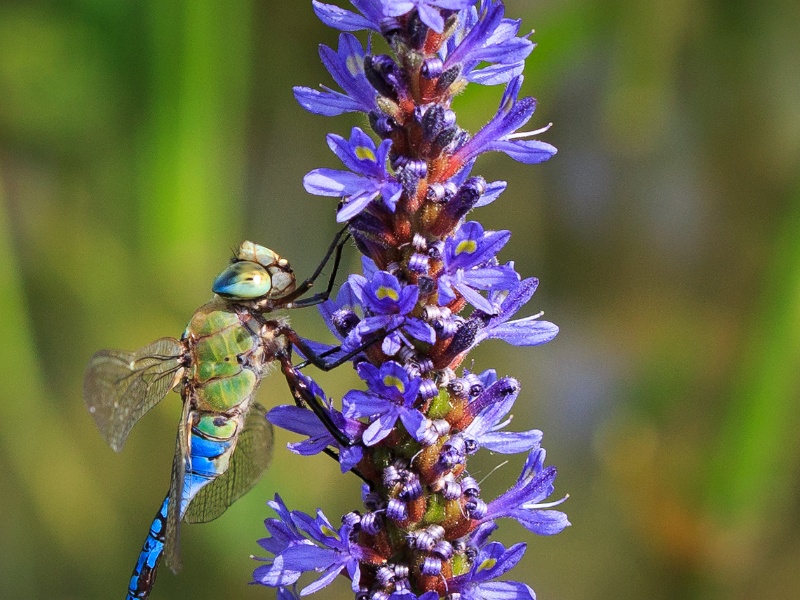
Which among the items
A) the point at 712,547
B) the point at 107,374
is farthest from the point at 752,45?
the point at 107,374

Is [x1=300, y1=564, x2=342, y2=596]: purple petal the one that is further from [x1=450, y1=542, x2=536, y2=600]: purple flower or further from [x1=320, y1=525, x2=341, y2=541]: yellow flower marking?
[x1=450, y1=542, x2=536, y2=600]: purple flower

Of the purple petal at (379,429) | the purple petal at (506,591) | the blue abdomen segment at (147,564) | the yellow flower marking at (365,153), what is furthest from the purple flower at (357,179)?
the blue abdomen segment at (147,564)

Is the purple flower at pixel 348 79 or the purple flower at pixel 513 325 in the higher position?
the purple flower at pixel 348 79

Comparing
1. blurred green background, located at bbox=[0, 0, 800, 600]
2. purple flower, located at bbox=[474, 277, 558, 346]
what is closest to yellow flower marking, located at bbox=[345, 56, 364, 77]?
purple flower, located at bbox=[474, 277, 558, 346]

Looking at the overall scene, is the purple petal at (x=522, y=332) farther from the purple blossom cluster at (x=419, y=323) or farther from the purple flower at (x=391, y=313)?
the purple flower at (x=391, y=313)

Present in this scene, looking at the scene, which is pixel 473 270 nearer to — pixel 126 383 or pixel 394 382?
pixel 394 382

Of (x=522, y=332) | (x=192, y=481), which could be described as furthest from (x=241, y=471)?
(x=522, y=332)
